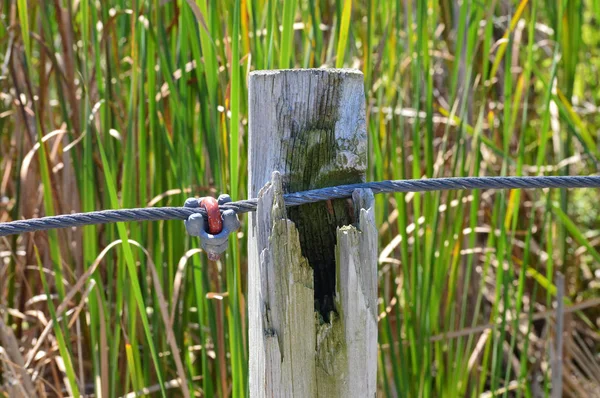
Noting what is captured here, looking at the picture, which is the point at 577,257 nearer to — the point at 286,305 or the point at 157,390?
the point at 157,390

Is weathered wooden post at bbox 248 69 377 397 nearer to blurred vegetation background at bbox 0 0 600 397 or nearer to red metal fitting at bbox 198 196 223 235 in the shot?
red metal fitting at bbox 198 196 223 235

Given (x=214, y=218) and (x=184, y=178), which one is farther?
(x=184, y=178)

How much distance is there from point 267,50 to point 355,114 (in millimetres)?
371

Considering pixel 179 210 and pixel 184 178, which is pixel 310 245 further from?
pixel 184 178

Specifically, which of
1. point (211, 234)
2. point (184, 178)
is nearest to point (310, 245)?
point (211, 234)

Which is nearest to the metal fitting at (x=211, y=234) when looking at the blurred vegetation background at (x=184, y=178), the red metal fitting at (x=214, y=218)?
the red metal fitting at (x=214, y=218)

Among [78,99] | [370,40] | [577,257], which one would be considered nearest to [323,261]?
[370,40]

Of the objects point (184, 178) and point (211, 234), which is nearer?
point (211, 234)

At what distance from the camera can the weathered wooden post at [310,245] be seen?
709 millimetres

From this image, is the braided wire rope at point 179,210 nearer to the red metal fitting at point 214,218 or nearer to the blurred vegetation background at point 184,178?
the red metal fitting at point 214,218

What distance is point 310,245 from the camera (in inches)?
30.0

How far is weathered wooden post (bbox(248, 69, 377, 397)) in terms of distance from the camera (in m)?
0.71

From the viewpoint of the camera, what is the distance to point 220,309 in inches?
46.9

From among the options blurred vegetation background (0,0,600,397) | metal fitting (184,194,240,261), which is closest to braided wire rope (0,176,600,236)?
metal fitting (184,194,240,261)
